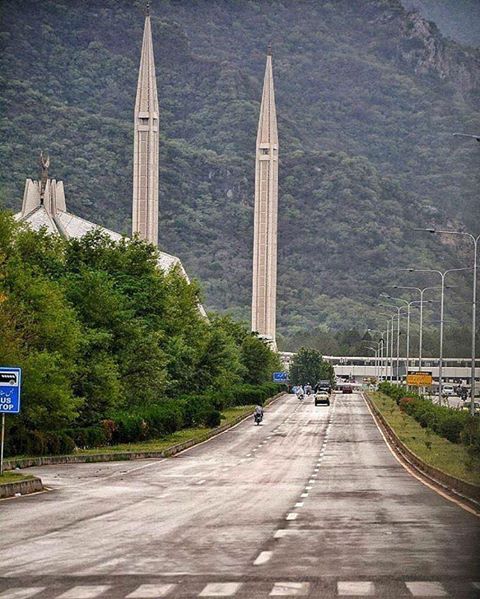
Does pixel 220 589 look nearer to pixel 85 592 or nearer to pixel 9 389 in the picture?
pixel 85 592

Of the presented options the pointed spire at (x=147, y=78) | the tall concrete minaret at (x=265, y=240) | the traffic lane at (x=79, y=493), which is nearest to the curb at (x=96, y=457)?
the traffic lane at (x=79, y=493)

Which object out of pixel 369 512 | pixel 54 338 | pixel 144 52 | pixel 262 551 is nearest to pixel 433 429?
pixel 54 338

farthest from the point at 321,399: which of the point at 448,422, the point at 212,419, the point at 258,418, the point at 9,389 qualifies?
the point at 9,389

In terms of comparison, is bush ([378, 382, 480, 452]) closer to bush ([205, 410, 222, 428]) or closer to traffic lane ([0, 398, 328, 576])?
traffic lane ([0, 398, 328, 576])

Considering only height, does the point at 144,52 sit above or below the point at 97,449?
above

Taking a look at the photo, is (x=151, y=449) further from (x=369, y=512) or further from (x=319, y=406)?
(x=319, y=406)

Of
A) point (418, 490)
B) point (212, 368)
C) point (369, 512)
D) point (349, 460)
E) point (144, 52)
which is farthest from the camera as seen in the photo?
point (144, 52)
